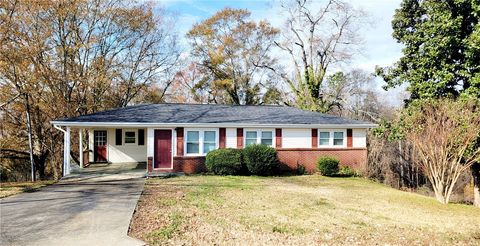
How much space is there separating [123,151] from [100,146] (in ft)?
4.76

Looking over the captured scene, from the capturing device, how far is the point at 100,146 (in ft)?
70.7

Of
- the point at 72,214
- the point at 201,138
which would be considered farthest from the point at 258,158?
the point at 72,214

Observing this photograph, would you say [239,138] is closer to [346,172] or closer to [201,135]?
[201,135]

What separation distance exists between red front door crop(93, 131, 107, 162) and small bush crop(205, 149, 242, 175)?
26.3 feet

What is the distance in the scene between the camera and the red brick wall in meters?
19.2

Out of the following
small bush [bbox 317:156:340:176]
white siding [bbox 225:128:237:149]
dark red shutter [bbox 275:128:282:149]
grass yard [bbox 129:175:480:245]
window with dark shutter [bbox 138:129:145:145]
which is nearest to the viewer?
grass yard [bbox 129:175:480:245]

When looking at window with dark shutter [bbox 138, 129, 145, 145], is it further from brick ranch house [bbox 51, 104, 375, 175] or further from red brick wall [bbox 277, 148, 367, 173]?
red brick wall [bbox 277, 148, 367, 173]

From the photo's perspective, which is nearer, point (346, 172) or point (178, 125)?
point (178, 125)

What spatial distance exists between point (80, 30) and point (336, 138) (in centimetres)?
2006

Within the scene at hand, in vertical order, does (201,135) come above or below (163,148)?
above

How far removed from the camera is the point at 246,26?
1387 inches

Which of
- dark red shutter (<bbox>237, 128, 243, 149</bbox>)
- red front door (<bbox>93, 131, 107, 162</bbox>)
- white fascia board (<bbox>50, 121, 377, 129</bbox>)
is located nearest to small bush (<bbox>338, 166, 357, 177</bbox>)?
white fascia board (<bbox>50, 121, 377, 129</bbox>)

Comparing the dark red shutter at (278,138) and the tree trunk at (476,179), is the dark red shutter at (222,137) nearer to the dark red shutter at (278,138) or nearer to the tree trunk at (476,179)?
the dark red shutter at (278,138)

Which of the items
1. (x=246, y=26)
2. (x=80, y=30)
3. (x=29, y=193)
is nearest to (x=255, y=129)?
(x=29, y=193)
